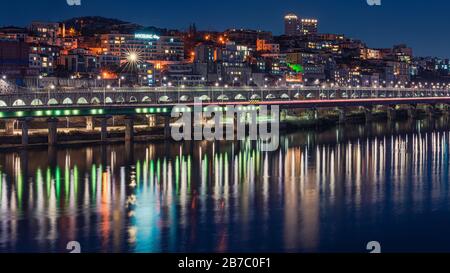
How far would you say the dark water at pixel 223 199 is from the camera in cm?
1323

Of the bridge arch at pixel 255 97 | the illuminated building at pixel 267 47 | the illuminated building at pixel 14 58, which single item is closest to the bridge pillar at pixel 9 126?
the bridge arch at pixel 255 97

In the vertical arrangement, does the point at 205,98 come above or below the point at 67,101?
Answer: above

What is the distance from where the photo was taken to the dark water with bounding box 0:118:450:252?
1323cm

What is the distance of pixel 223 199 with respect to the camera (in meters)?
17.0

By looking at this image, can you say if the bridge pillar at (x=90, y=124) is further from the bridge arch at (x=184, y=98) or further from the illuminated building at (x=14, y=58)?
the illuminated building at (x=14, y=58)

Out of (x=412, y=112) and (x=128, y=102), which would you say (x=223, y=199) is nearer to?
(x=128, y=102)

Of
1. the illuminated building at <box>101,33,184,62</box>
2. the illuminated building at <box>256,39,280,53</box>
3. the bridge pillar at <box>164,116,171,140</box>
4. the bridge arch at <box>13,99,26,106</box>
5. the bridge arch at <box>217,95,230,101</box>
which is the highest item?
the illuminated building at <box>256,39,280,53</box>

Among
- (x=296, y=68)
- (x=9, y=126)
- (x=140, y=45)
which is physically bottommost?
(x=9, y=126)

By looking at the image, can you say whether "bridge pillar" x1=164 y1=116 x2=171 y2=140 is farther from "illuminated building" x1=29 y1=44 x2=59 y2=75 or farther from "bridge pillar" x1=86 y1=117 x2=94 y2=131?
"illuminated building" x1=29 y1=44 x2=59 y2=75

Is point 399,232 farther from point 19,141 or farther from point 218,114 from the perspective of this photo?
point 218,114

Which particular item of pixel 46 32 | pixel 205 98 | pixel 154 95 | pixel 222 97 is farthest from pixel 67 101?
pixel 46 32

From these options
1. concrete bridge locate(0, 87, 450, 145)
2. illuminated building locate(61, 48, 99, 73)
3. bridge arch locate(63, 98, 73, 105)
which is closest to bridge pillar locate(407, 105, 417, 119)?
concrete bridge locate(0, 87, 450, 145)
